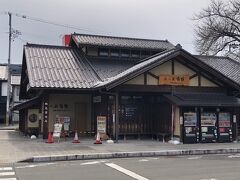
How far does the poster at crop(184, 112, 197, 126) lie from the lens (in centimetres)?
2209

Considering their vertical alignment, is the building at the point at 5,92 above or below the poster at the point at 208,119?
above

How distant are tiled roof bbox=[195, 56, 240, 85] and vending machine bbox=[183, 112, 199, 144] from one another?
9699 millimetres

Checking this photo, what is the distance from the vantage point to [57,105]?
26.1 metres

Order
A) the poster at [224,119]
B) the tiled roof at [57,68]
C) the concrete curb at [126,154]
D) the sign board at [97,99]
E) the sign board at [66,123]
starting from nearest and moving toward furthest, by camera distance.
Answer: the concrete curb at [126,154] < the poster at [224,119] < the tiled roof at [57,68] < the sign board at [97,99] < the sign board at [66,123]

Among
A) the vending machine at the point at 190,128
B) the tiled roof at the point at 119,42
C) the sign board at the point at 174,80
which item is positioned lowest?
the vending machine at the point at 190,128

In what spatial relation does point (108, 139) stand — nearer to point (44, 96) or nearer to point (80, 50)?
point (44, 96)

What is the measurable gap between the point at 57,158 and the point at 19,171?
3.04 meters

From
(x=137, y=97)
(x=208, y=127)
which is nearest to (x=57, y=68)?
(x=137, y=97)

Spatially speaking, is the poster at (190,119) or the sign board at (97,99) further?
the sign board at (97,99)

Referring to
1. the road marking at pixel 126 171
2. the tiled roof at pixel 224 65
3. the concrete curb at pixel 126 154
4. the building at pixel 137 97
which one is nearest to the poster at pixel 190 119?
the building at pixel 137 97

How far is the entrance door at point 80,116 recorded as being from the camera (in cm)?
2680

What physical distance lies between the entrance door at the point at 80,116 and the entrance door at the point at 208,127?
27.8 ft

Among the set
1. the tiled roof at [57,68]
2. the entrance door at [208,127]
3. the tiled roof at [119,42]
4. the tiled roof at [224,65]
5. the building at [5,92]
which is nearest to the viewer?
the entrance door at [208,127]

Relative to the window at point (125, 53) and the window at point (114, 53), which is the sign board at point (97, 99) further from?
the window at point (125, 53)
